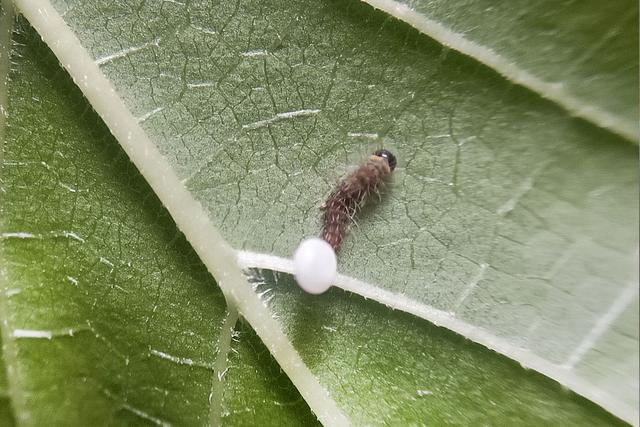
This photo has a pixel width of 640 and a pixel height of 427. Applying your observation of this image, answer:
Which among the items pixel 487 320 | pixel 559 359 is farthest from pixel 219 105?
pixel 559 359

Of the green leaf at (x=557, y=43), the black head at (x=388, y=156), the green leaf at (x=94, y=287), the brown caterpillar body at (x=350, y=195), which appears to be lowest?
the green leaf at (x=94, y=287)

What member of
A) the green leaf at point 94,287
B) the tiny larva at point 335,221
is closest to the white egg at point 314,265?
the tiny larva at point 335,221

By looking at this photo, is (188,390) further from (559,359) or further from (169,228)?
(559,359)

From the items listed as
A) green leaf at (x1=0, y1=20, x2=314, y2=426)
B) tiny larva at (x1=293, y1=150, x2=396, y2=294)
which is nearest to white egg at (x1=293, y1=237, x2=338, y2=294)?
tiny larva at (x1=293, y1=150, x2=396, y2=294)

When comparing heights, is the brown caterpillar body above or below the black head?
below

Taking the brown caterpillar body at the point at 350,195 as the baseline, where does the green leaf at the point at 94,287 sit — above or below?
below

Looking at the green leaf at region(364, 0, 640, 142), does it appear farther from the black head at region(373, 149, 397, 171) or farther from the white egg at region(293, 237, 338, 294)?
the white egg at region(293, 237, 338, 294)

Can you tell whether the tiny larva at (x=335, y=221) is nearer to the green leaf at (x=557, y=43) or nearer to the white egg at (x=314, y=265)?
the white egg at (x=314, y=265)
